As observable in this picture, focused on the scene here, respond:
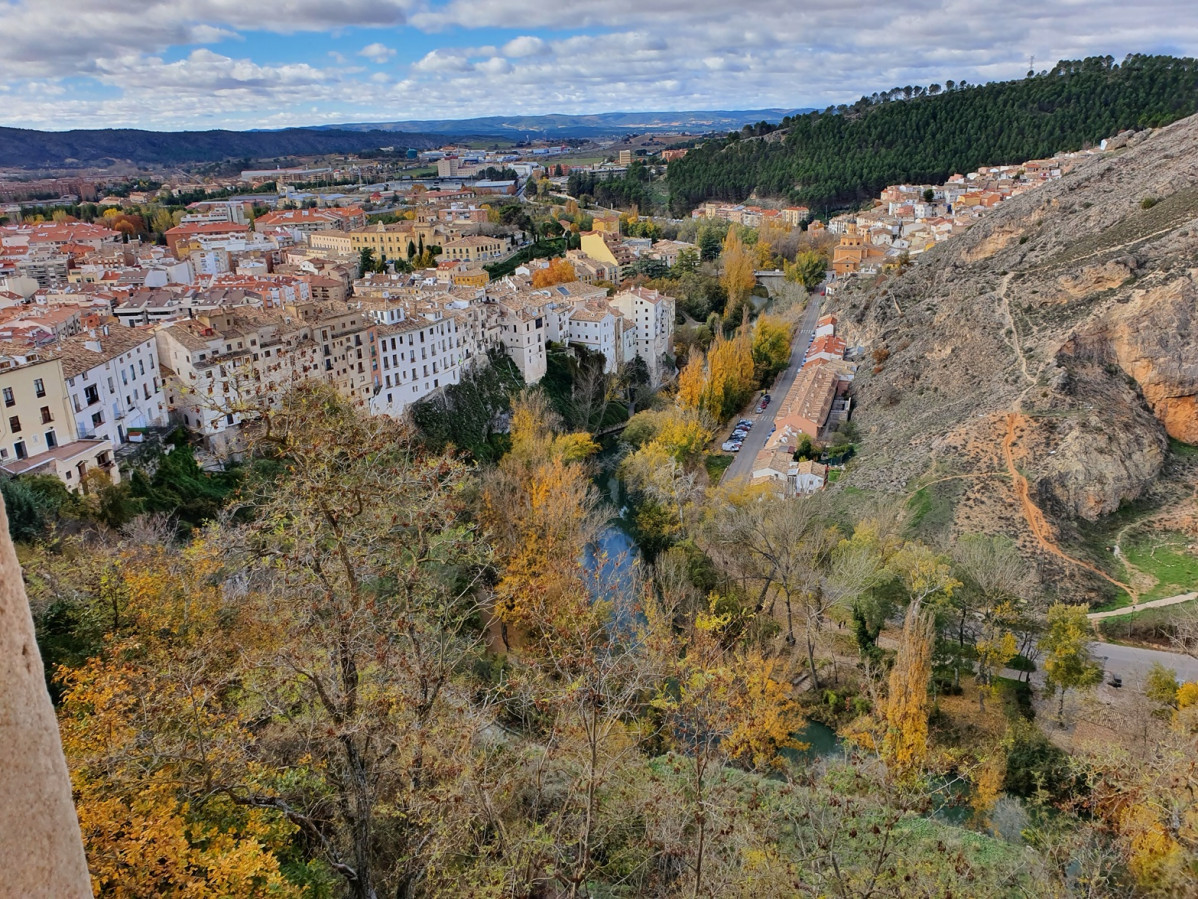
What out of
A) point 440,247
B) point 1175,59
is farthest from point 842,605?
point 1175,59

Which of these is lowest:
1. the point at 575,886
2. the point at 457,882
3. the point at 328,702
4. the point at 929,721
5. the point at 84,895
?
the point at 929,721

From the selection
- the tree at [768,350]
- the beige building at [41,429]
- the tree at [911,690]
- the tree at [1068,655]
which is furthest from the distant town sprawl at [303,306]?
the tree at [1068,655]

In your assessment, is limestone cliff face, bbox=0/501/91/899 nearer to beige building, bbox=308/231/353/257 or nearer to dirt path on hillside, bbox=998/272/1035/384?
dirt path on hillside, bbox=998/272/1035/384

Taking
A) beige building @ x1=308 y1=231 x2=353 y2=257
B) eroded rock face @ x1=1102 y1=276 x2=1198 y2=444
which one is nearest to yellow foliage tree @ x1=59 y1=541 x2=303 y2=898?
eroded rock face @ x1=1102 y1=276 x2=1198 y2=444

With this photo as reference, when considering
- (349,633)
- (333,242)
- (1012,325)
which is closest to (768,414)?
(1012,325)

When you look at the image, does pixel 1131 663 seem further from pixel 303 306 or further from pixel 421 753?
pixel 303 306

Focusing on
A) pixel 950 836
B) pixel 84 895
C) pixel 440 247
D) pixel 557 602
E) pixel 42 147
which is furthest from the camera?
pixel 42 147

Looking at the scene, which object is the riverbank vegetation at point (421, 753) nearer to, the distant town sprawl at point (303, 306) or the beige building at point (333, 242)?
the distant town sprawl at point (303, 306)

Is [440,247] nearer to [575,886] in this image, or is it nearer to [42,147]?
[575,886]
